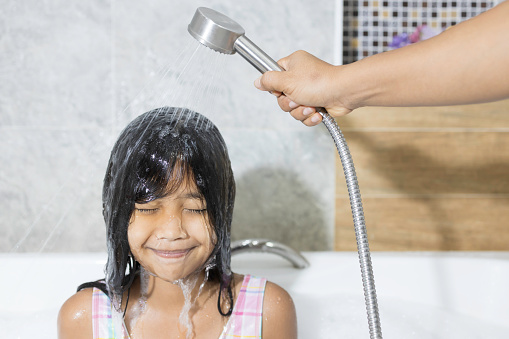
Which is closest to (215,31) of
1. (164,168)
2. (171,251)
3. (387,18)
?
(164,168)

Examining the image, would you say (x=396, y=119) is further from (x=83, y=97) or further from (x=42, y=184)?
(x=42, y=184)

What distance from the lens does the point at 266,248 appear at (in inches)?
50.7

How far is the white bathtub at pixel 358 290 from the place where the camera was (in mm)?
1346

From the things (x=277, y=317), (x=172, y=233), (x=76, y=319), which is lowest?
(x=76, y=319)

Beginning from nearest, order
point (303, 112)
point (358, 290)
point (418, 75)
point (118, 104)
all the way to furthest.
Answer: point (418, 75) → point (303, 112) → point (358, 290) → point (118, 104)

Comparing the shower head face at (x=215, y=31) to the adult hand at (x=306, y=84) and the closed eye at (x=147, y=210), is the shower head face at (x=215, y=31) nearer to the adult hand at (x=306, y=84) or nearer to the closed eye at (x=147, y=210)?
the adult hand at (x=306, y=84)

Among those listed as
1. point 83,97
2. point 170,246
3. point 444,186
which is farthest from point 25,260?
point 444,186

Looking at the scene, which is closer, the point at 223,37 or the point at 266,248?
the point at 223,37

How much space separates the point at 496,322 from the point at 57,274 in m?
1.02

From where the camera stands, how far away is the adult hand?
792 mm

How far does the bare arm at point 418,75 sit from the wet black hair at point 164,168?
0.56ft

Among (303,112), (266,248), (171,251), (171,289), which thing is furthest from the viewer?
(266,248)

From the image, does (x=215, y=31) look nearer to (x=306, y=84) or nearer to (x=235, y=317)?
(x=306, y=84)

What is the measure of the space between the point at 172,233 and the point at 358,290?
644mm
